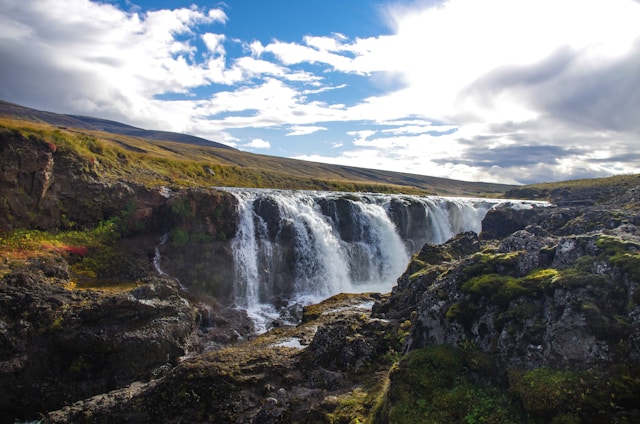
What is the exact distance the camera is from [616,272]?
10727 mm

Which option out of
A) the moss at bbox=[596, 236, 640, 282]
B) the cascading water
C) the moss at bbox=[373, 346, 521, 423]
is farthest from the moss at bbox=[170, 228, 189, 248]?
the moss at bbox=[596, 236, 640, 282]

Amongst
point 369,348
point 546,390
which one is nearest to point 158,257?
point 369,348

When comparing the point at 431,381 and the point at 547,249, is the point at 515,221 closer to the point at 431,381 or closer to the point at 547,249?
the point at 547,249

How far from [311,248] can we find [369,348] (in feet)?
87.3

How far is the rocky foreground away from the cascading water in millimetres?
9363

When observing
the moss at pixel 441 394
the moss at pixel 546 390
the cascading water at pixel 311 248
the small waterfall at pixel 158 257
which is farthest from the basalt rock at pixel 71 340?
the moss at pixel 546 390

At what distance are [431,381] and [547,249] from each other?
263 inches

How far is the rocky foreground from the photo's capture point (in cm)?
959

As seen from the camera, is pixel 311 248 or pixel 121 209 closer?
pixel 121 209

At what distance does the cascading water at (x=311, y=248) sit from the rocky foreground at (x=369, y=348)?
9.36 meters

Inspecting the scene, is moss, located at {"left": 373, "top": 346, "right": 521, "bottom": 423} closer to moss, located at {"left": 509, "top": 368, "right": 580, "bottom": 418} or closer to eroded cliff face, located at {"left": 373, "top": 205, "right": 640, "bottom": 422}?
eroded cliff face, located at {"left": 373, "top": 205, "right": 640, "bottom": 422}

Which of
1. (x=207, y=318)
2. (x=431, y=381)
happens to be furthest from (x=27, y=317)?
(x=431, y=381)

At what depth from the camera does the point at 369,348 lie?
1538cm

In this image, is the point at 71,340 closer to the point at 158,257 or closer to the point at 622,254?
the point at 158,257
